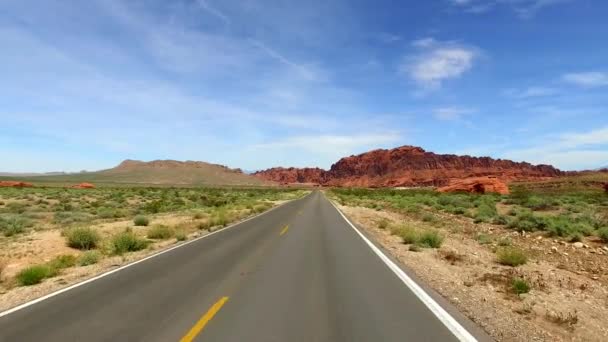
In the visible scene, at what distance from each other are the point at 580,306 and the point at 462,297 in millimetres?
1914

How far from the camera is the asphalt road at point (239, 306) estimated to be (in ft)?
18.8

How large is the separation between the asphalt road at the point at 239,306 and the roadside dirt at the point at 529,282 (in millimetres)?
983

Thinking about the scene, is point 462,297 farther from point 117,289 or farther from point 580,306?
point 117,289

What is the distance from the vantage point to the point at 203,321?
20.2ft

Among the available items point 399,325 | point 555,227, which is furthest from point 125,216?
point 399,325

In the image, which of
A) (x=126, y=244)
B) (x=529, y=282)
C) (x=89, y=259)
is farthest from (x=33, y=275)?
(x=529, y=282)

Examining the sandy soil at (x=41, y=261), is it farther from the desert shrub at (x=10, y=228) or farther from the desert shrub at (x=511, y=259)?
the desert shrub at (x=511, y=259)

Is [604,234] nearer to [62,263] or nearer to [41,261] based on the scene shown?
[62,263]

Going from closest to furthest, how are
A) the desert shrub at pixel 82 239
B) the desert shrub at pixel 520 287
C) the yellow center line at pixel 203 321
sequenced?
the yellow center line at pixel 203 321 → the desert shrub at pixel 520 287 → the desert shrub at pixel 82 239

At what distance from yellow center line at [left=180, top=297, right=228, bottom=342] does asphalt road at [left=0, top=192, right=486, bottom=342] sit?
2cm

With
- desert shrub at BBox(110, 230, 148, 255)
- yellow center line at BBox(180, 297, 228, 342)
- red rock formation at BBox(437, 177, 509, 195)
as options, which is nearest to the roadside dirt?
yellow center line at BBox(180, 297, 228, 342)

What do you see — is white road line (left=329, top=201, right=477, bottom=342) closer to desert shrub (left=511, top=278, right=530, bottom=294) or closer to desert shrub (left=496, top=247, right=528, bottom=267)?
desert shrub (left=511, top=278, right=530, bottom=294)

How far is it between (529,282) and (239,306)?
235 inches

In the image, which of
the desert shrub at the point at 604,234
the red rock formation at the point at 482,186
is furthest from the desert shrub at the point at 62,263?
the red rock formation at the point at 482,186
